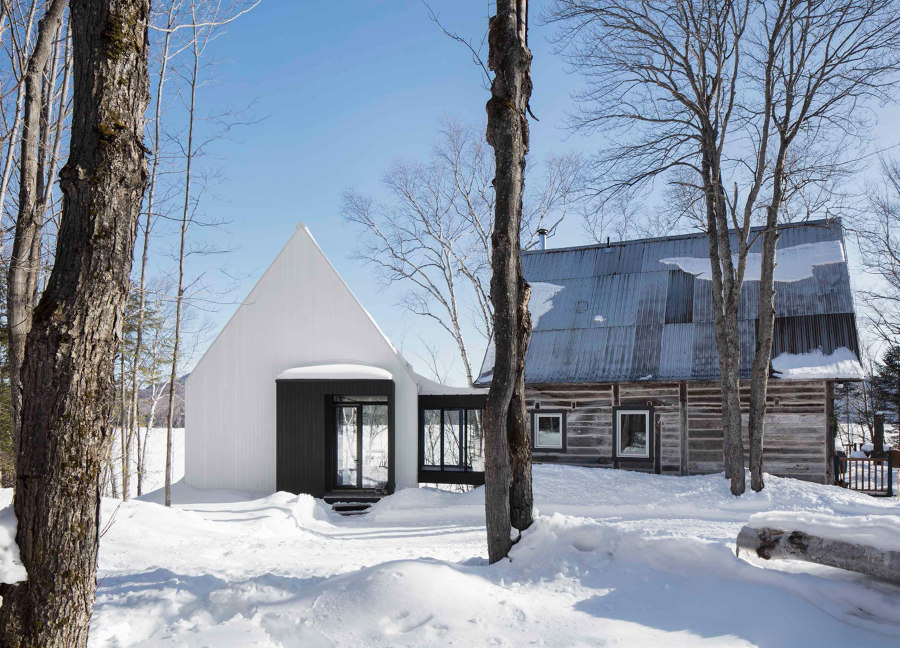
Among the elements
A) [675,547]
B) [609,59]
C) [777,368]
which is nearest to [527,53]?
[675,547]

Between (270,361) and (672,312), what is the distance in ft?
35.3

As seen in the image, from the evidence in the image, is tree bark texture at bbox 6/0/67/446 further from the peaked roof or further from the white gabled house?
the peaked roof

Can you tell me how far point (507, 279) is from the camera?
6.11m

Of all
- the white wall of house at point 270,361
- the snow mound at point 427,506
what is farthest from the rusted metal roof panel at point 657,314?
the snow mound at point 427,506

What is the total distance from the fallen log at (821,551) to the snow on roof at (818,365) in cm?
1058

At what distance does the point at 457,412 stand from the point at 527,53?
966 cm

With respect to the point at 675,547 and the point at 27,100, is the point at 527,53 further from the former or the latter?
the point at 27,100

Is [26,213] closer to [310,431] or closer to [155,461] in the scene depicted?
[310,431]

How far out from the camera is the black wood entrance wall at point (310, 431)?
13906 millimetres

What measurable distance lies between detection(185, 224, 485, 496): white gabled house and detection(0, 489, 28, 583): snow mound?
10.7 m

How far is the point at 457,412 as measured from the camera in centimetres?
1477

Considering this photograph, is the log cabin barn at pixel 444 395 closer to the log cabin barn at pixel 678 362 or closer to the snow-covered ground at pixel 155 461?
the log cabin barn at pixel 678 362

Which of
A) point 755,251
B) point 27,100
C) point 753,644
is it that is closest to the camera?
point 753,644

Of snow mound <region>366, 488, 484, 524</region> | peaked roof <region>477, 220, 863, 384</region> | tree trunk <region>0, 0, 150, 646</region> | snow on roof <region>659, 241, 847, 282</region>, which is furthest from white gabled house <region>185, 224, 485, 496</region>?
tree trunk <region>0, 0, 150, 646</region>
